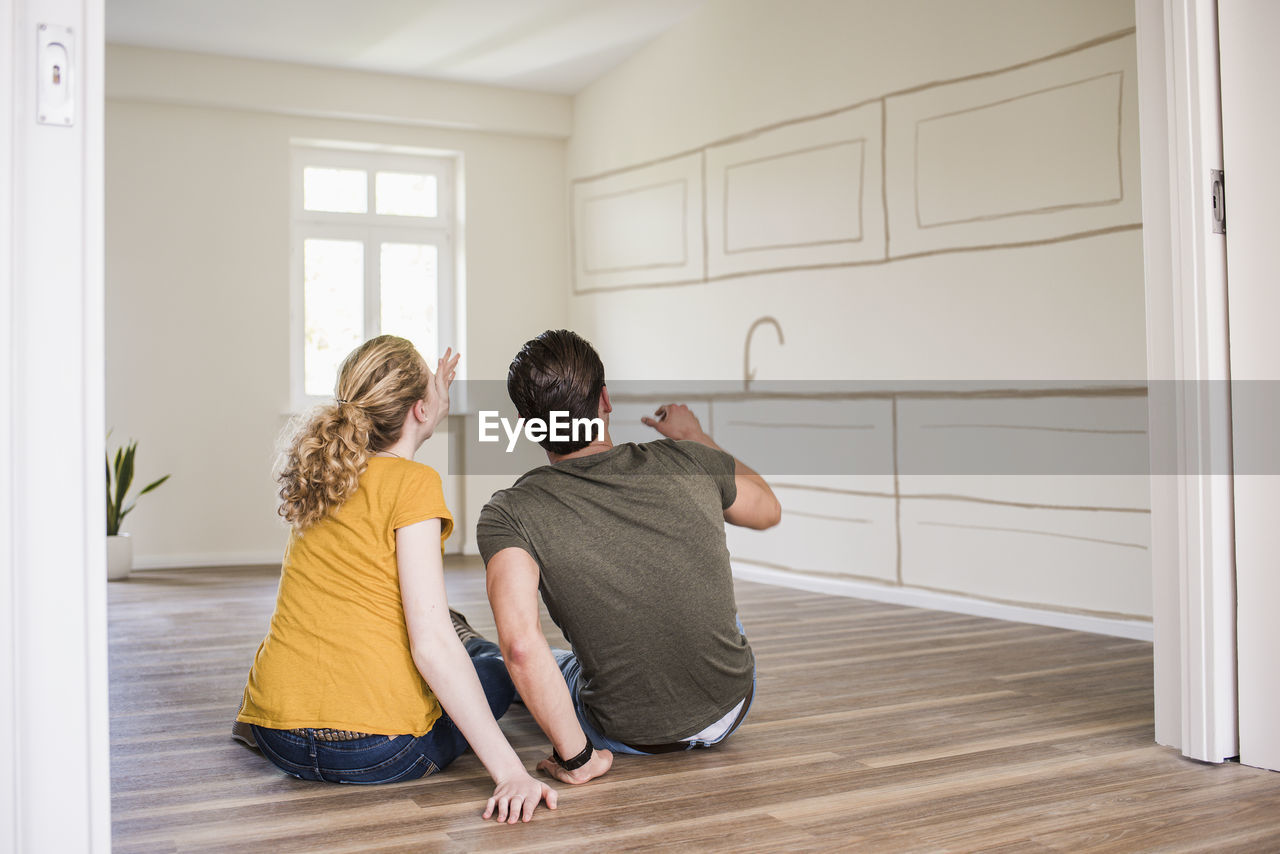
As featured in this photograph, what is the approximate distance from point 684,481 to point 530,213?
4593 mm

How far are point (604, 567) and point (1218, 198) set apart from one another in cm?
132

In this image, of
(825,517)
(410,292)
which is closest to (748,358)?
(825,517)

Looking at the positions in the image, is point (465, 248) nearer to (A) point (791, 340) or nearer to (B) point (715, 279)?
(B) point (715, 279)

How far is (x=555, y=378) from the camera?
1851 millimetres

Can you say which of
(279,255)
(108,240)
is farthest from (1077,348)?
(108,240)

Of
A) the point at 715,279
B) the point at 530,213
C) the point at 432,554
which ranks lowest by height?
the point at 432,554

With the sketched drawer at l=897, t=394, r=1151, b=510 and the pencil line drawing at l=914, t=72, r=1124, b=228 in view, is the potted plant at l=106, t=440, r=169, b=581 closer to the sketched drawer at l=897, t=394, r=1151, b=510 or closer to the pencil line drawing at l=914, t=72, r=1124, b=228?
the sketched drawer at l=897, t=394, r=1151, b=510

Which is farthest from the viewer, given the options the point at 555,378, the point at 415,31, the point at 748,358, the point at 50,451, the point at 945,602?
the point at 415,31

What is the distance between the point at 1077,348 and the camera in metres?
3.51

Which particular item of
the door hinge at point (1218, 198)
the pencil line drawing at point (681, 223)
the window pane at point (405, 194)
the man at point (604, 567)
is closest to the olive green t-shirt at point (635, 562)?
the man at point (604, 567)

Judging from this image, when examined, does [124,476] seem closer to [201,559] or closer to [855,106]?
[201,559]

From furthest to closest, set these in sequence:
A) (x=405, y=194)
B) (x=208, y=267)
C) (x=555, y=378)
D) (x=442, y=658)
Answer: (x=405, y=194) < (x=208, y=267) < (x=555, y=378) < (x=442, y=658)

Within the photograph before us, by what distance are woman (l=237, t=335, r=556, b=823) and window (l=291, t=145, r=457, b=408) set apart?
3.99m

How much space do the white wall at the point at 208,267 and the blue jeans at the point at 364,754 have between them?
3897 mm
